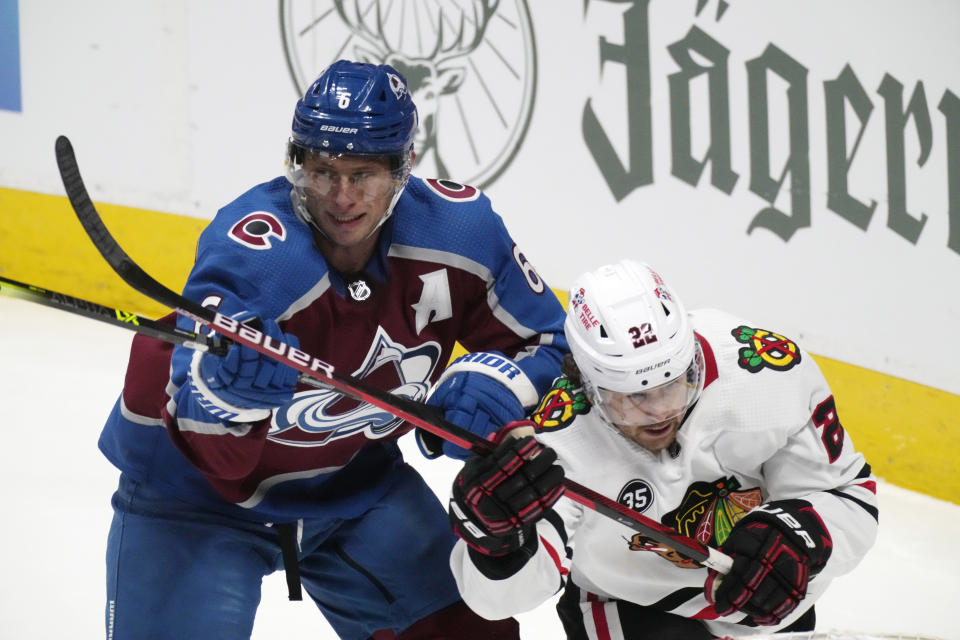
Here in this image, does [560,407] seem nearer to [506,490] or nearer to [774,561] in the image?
[506,490]

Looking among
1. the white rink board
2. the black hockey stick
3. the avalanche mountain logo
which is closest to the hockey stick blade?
the black hockey stick

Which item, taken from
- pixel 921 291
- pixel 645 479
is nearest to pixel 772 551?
pixel 645 479

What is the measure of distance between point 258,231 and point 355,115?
26 centimetres

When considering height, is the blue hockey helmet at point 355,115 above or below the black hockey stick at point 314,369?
above

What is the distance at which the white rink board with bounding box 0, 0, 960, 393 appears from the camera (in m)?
3.72

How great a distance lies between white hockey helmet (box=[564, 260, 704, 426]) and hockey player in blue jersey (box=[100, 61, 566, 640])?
197 mm

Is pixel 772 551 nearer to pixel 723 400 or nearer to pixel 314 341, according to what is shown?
pixel 723 400

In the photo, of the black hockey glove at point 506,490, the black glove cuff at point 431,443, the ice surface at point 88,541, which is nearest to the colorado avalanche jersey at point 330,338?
the black glove cuff at point 431,443

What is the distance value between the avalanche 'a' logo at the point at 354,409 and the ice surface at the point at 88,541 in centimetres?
102

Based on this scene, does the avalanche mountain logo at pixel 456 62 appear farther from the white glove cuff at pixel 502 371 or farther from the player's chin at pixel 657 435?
the player's chin at pixel 657 435

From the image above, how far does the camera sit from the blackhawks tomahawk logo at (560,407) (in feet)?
6.93

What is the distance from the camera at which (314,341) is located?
217 centimetres

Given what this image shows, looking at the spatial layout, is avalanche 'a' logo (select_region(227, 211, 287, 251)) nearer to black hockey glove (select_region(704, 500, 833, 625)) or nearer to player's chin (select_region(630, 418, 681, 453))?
player's chin (select_region(630, 418, 681, 453))

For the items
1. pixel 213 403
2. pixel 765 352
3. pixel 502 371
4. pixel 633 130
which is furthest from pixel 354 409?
pixel 633 130
